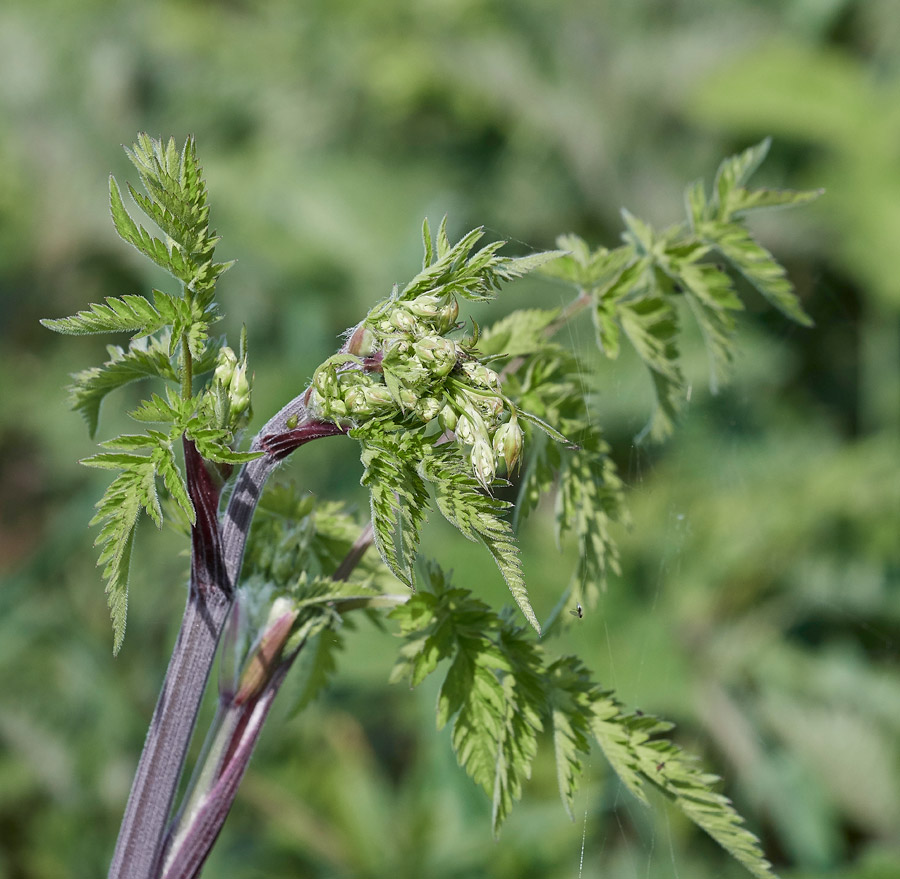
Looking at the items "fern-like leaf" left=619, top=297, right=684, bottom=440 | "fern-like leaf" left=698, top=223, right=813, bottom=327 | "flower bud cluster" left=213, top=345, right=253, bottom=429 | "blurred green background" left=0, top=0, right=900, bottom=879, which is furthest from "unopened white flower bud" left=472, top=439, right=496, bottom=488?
"blurred green background" left=0, top=0, right=900, bottom=879

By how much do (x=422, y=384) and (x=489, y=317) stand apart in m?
2.80

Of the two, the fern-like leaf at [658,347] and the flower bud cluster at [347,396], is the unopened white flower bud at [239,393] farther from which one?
the fern-like leaf at [658,347]

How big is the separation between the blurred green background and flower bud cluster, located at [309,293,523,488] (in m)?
0.96

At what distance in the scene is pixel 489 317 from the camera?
11.6ft

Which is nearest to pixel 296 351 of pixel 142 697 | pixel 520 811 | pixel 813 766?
pixel 142 697

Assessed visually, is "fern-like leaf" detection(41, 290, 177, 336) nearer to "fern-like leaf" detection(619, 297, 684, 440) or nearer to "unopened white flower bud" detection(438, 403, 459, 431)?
"unopened white flower bud" detection(438, 403, 459, 431)

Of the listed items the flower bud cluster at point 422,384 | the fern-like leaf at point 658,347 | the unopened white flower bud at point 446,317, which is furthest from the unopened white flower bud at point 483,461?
the fern-like leaf at point 658,347

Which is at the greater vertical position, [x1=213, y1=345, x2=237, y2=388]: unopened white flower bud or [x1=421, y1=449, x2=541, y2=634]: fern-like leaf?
[x1=213, y1=345, x2=237, y2=388]: unopened white flower bud

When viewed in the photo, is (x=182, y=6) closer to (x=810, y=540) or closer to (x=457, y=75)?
(x=457, y=75)

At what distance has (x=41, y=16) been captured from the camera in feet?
18.5

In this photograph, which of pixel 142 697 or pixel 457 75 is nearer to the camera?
pixel 142 697

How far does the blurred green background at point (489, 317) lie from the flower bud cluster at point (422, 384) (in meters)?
0.96

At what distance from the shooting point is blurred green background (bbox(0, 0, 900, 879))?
8.48 feet

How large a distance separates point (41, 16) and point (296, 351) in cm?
359
